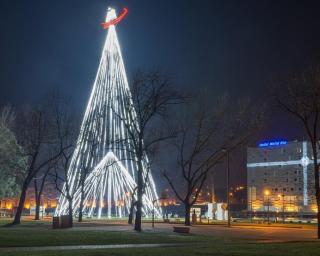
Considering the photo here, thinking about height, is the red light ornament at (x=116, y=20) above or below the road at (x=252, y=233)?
above

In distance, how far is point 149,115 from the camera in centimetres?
4622

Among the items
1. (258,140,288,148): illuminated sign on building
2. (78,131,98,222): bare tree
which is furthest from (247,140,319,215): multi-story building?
(78,131,98,222): bare tree

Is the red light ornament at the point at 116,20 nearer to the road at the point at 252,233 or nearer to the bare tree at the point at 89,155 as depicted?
the bare tree at the point at 89,155

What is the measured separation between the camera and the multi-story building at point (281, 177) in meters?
140

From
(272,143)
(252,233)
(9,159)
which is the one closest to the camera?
(252,233)

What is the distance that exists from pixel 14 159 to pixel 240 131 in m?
24.5

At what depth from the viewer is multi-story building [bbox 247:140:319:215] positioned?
14012 centimetres

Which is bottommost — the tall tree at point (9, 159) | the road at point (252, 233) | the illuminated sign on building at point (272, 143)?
the road at point (252, 233)

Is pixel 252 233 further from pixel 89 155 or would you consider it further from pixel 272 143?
pixel 272 143

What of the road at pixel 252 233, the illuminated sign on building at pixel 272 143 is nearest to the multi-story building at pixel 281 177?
the illuminated sign on building at pixel 272 143

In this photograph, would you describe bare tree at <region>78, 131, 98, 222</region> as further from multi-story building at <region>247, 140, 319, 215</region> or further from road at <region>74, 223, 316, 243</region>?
multi-story building at <region>247, 140, 319, 215</region>

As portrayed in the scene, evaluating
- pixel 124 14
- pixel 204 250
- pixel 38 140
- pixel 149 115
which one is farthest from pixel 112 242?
pixel 124 14

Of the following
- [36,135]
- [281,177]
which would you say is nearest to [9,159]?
[36,135]

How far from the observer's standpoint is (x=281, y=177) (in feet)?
488
